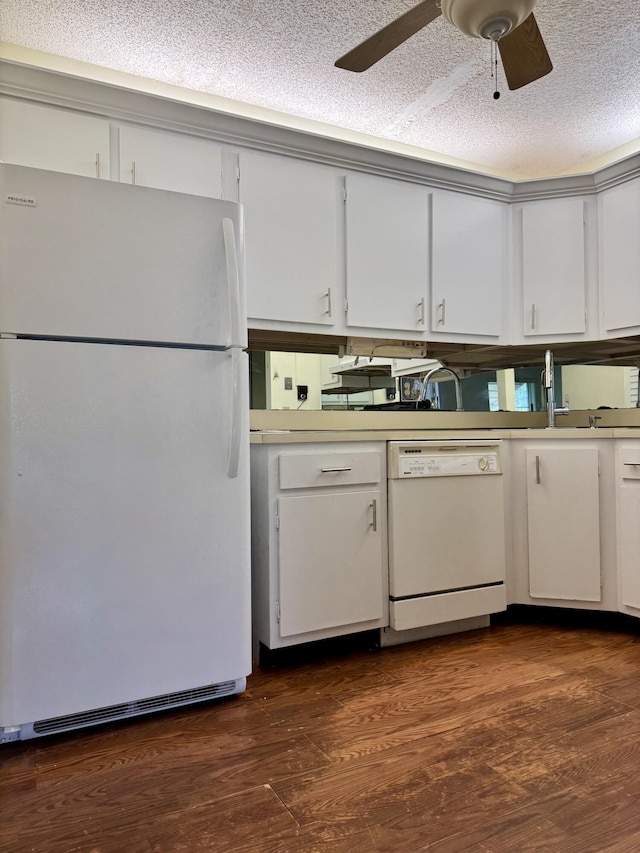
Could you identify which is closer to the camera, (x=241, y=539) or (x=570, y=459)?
(x=241, y=539)

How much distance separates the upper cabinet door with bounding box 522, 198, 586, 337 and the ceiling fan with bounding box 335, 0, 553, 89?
1.37 meters

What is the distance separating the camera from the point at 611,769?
4.62 feet

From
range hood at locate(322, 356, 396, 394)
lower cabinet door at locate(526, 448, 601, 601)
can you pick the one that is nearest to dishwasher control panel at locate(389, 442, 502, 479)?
lower cabinet door at locate(526, 448, 601, 601)

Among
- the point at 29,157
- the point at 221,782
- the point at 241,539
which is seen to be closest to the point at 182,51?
the point at 29,157

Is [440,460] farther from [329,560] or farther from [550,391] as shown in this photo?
[550,391]

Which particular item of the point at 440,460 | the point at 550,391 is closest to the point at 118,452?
the point at 440,460

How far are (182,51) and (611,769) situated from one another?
2808mm

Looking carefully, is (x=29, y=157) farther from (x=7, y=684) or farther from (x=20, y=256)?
(x=7, y=684)

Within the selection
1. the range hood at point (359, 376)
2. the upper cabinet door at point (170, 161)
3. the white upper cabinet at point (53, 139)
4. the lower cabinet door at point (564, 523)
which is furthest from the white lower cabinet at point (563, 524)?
the white upper cabinet at point (53, 139)

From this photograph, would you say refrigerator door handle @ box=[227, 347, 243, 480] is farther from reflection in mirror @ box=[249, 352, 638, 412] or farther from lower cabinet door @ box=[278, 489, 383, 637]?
reflection in mirror @ box=[249, 352, 638, 412]

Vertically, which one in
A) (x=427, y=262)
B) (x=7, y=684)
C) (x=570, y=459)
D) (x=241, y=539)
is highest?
(x=427, y=262)

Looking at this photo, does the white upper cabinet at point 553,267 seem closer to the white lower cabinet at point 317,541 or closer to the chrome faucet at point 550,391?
the chrome faucet at point 550,391

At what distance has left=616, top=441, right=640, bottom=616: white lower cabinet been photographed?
2.35 metres

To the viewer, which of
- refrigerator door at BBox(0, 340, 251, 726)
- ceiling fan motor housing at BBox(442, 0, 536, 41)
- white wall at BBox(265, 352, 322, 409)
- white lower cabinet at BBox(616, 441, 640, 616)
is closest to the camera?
ceiling fan motor housing at BBox(442, 0, 536, 41)
